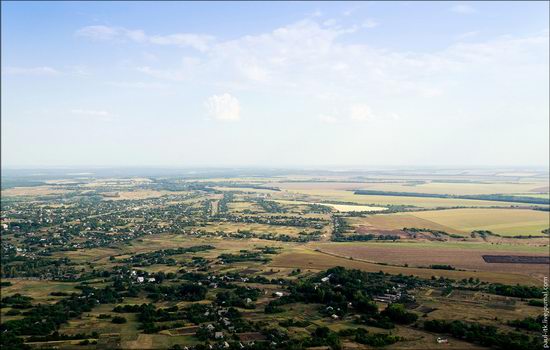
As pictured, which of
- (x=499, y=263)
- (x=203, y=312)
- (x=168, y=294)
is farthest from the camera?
(x=499, y=263)

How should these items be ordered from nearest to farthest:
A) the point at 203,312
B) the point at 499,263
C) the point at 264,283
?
the point at 203,312 → the point at 264,283 → the point at 499,263

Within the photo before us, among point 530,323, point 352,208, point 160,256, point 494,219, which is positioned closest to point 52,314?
point 160,256

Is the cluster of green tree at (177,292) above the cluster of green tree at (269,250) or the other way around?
the other way around

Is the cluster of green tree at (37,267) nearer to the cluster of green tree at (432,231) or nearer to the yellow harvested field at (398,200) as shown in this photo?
the cluster of green tree at (432,231)

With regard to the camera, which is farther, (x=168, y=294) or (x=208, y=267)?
(x=208, y=267)

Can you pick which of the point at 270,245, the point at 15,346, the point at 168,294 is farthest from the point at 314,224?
the point at 15,346

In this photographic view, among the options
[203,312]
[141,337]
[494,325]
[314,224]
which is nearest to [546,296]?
[494,325]

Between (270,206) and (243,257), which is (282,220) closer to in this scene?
(270,206)

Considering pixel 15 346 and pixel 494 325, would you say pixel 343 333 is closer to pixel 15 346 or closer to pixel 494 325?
pixel 494 325

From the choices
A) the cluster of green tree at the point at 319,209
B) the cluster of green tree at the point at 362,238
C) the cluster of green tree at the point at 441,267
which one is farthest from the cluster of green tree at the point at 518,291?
the cluster of green tree at the point at 319,209
